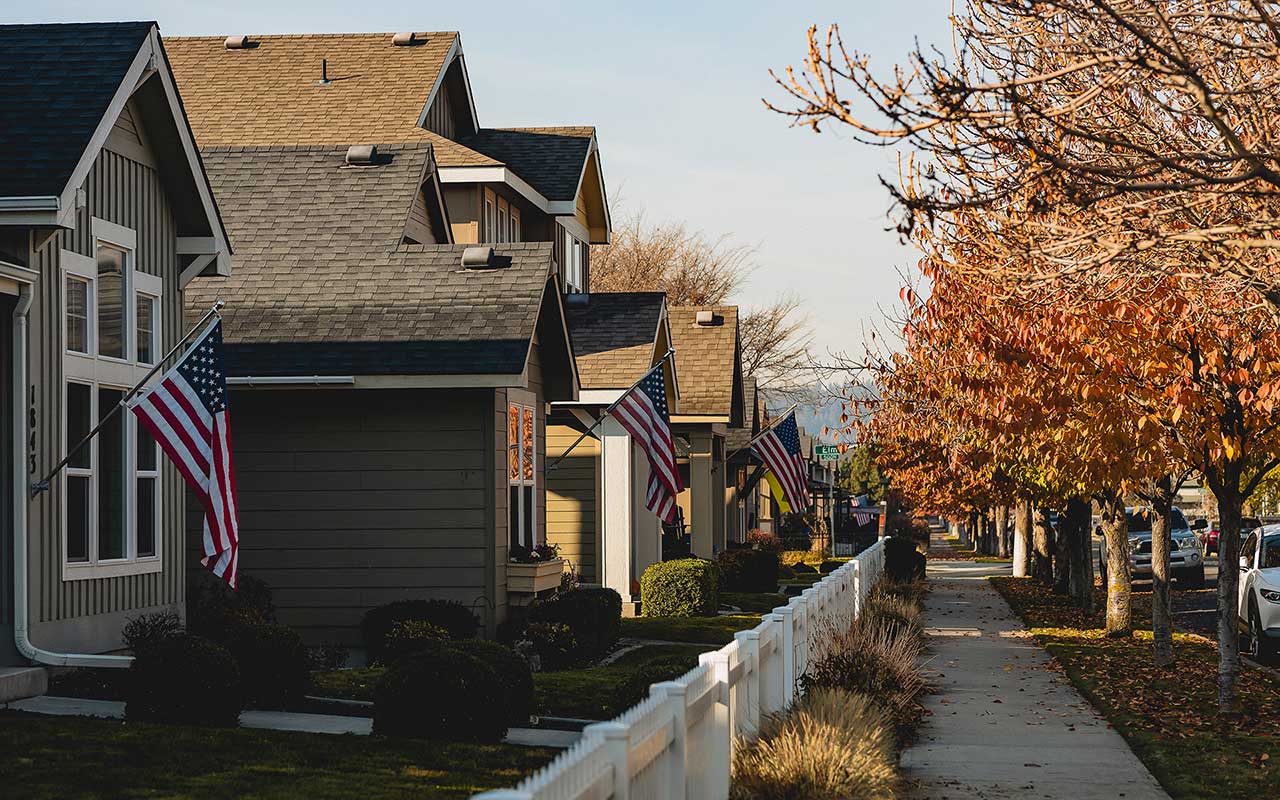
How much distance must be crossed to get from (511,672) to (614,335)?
564 inches

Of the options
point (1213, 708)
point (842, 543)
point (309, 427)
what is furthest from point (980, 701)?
point (842, 543)

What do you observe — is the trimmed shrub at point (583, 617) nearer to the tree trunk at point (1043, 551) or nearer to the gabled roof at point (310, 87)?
the gabled roof at point (310, 87)

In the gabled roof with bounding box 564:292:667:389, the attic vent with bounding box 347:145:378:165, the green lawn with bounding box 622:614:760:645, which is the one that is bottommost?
the green lawn with bounding box 622:614:760:645

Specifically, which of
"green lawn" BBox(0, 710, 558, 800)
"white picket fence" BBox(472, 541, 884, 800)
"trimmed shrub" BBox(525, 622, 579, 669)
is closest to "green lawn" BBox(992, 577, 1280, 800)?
"white picket fence" BBox(472, 541, 884, 800)

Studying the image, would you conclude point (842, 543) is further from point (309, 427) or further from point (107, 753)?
point (107, 753)

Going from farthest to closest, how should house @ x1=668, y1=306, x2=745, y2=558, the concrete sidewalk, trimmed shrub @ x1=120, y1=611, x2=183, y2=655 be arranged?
1. house @ x1=668, y1=306, x2=745, y2=558
2. trimmed shrub @ x1=120, y1=611, x2=183, y2=655
3. the concrete sidewalk

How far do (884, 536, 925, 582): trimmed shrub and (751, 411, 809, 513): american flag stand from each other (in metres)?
4.66

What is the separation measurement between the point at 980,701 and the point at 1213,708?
224cm

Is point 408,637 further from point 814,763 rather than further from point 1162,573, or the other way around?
point 1162,573

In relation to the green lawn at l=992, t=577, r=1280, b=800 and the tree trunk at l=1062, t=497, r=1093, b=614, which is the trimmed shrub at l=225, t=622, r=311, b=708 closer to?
the green lawn at l=992, t=577, r=1280, b=800

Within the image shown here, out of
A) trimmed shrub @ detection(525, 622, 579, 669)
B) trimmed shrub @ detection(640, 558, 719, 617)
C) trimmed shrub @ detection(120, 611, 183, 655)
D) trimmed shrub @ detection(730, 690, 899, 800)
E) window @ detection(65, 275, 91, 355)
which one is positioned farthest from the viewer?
trimmed shrub @ detection(640, 558, 719, 617)

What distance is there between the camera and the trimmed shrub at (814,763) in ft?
30.6

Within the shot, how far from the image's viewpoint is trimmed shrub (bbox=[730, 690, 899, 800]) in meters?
A: 9.34

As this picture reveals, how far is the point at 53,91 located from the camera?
13.6 m
